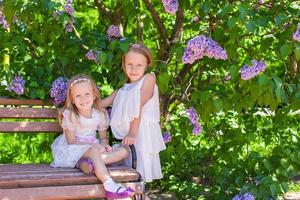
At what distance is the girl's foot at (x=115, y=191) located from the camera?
3.53 m

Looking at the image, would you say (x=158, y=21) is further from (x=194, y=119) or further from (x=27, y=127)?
(x=27, y=127)

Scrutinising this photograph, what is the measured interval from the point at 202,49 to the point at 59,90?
102cm

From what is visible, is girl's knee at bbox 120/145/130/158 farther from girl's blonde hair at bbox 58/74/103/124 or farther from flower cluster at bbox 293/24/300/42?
flower cluster at bbox 293/24/300/42

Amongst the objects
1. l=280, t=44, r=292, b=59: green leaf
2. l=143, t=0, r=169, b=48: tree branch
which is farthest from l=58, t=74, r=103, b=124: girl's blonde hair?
l=280, t=44, r=292, b=59: green leaf

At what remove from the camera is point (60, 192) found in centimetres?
352

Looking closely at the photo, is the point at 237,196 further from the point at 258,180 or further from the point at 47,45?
the point at 47,45

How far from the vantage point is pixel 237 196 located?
416 centimetres

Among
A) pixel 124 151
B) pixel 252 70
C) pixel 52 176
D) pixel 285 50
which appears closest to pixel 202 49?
pixel 252 70

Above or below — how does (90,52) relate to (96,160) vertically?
above

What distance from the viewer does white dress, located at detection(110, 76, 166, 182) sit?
402 centimetres

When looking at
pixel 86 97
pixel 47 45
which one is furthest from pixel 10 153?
pixel 86 97

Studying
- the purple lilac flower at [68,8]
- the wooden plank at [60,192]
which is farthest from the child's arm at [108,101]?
the wooden plank at [60,192]

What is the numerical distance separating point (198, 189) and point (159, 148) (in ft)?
2.48

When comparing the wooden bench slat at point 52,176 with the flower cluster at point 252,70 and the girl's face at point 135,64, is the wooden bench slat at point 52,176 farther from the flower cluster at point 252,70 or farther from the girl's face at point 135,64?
the flower cluster at point 252,70
